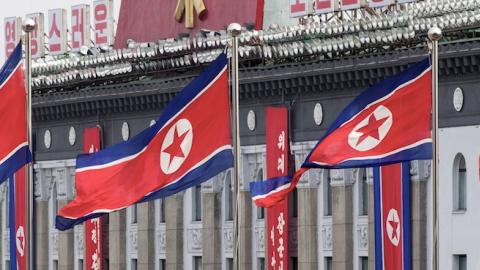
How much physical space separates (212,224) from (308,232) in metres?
6.19

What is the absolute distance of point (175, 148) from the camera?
5353 centimetres

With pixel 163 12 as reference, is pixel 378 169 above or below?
below

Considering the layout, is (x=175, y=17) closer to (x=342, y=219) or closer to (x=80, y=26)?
(x=80, y=26)

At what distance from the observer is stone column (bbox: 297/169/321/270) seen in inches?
3135

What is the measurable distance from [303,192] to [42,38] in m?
16.7

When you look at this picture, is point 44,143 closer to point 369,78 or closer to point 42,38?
point 42,38

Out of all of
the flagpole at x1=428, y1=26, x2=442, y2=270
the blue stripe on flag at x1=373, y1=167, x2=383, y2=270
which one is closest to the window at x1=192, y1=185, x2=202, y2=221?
the blue stripe on flag at x1=373, y1=167, x2=383, y2=270

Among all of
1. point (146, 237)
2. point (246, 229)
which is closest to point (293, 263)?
point (246, 229)

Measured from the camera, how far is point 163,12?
8769 cm

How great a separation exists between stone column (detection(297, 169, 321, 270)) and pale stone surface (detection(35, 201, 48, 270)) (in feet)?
58.4

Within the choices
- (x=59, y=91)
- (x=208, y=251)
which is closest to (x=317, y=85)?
(x=208, y=251)

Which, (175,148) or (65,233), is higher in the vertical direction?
(175,148)

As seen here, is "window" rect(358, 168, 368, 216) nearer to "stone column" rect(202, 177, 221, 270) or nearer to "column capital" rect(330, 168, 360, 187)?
"column capital" rect(330, 168, 360, 187)

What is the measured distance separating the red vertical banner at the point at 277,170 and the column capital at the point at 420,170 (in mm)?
6411
